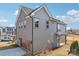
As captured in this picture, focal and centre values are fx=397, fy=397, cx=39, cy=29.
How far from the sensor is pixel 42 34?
4.92m

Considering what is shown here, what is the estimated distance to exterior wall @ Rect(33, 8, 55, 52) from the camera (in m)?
4.88

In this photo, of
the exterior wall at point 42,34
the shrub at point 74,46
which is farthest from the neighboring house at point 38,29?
the shrub at point 74,46

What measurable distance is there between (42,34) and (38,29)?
9 cm

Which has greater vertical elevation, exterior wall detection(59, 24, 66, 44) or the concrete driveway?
exterior wall detection(59, 24, 66, 44)

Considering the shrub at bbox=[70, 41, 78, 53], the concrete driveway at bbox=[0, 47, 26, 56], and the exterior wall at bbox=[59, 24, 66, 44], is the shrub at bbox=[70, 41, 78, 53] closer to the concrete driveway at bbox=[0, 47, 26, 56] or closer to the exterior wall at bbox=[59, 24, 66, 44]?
the exterior wall at bbox=[59, 24, 66, 44]

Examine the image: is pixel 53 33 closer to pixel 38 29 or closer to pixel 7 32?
pixel 38 29

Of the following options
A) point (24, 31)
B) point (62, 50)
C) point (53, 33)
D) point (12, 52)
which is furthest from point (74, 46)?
point (12, 52)

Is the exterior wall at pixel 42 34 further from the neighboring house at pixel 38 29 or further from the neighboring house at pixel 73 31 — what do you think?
the neighboring house at pixel 73 31

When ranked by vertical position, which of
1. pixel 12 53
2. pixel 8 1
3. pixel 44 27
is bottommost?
pixel 12 53

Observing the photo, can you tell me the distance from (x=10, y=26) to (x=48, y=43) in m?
0.52

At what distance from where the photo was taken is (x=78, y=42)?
16.1ft

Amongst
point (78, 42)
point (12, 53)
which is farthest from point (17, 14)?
point (78, 42)

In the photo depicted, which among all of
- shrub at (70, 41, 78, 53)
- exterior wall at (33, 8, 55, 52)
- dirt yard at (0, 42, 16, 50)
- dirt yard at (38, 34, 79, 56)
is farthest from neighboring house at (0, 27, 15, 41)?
shrub at (70, 41, 78, 53)

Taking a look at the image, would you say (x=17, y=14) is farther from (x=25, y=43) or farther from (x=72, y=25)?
(x=72, y=25)
